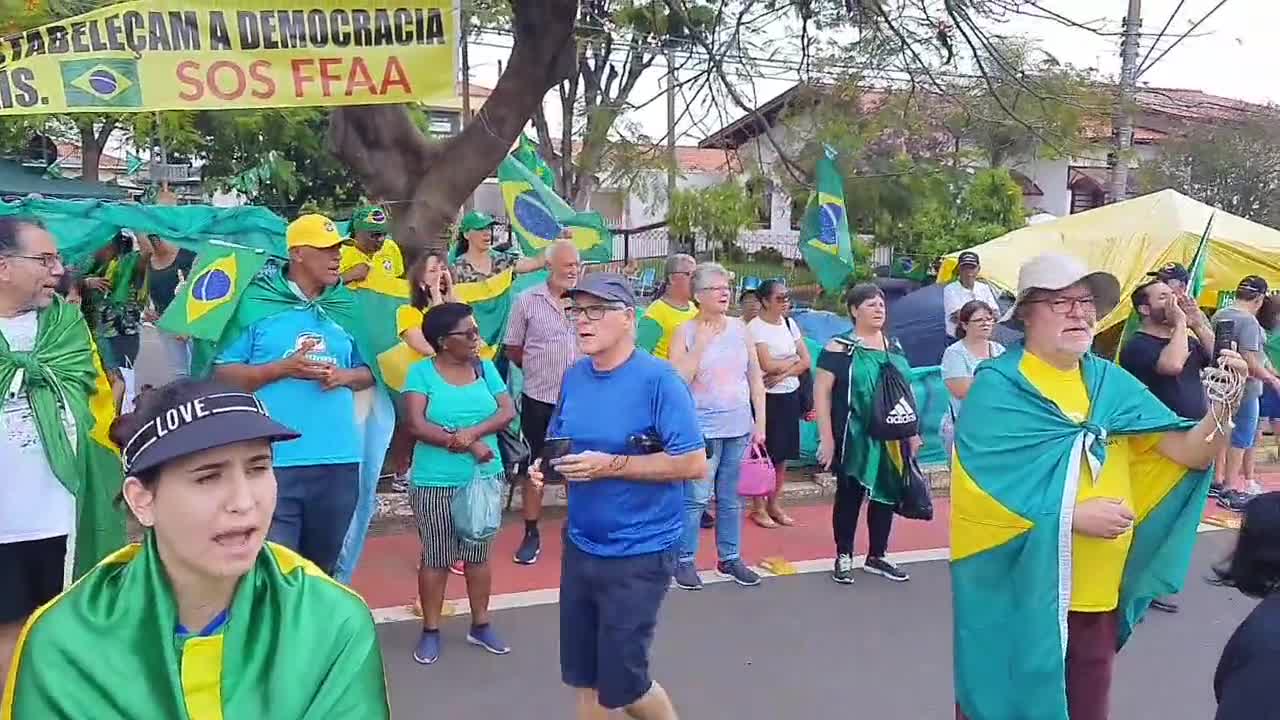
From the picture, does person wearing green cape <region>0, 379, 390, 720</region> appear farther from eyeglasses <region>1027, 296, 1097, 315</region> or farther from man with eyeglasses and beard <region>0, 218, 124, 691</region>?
eyeglasses <region>1027, 296, 1097, 315</region>

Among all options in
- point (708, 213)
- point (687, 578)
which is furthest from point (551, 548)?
point (708, 213)

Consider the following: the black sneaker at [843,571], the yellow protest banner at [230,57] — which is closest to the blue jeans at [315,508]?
the yellow protest banner at [230,57]

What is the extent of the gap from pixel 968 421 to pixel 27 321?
3.10m

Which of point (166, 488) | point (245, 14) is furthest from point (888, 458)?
point (166, 488)

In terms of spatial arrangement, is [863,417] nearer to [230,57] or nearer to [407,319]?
[407,319]

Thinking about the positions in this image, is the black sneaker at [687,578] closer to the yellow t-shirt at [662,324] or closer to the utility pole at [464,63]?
the yellow t-shirt at [662,324]

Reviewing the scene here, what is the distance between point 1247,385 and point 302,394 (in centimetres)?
702

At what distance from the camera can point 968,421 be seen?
3.54 m

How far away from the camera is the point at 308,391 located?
4.05 meters

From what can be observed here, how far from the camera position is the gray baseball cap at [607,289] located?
340 centimetres

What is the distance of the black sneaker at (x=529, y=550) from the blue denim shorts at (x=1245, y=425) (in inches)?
210

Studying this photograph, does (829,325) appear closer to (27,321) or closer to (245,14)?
(245,14)

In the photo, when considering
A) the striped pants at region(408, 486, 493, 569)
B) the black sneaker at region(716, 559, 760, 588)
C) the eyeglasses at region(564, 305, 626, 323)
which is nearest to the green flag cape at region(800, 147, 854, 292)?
the black sneaker at region(716, 559, 760, 588)

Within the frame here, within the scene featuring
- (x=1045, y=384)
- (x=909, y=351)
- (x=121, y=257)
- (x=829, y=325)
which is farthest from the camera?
(x=909, y=351)
